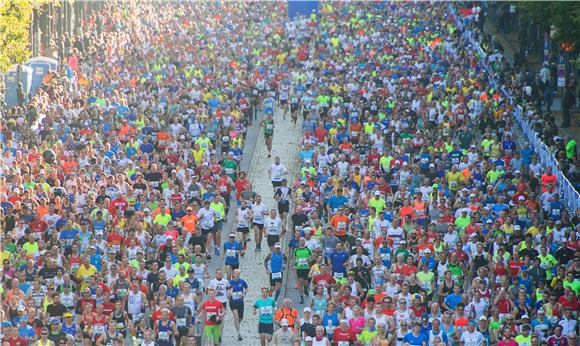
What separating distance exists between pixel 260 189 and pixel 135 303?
38.6ft

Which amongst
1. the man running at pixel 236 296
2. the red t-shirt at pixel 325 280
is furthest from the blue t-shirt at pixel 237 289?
the red t-shirt at pixel 325 280

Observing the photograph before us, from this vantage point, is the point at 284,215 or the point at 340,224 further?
the point at 284,215

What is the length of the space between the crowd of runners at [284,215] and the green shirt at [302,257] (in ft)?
0.09

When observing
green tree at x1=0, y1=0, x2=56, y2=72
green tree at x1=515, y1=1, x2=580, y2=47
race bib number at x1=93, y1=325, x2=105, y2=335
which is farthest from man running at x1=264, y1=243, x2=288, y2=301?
green tree at x1=0, y1=0, x2=56, y2=72

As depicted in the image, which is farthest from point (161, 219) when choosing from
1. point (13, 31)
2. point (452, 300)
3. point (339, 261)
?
point (13, 31)

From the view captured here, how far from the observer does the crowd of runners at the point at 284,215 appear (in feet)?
83.6

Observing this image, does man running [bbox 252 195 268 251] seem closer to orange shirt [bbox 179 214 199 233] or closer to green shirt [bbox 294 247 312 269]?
orange shirt [bbox 179 214 199 233]

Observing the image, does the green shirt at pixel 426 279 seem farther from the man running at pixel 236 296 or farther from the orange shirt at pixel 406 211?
the orange shirt at pixel 406 211

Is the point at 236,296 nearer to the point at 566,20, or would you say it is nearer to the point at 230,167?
the point at 230,167

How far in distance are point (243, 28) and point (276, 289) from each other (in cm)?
3615

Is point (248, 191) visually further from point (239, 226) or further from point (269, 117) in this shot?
point (269, 117)

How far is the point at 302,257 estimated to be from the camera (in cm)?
2847

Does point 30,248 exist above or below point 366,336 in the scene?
above

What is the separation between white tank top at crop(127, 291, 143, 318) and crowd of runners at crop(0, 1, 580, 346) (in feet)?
0.09
